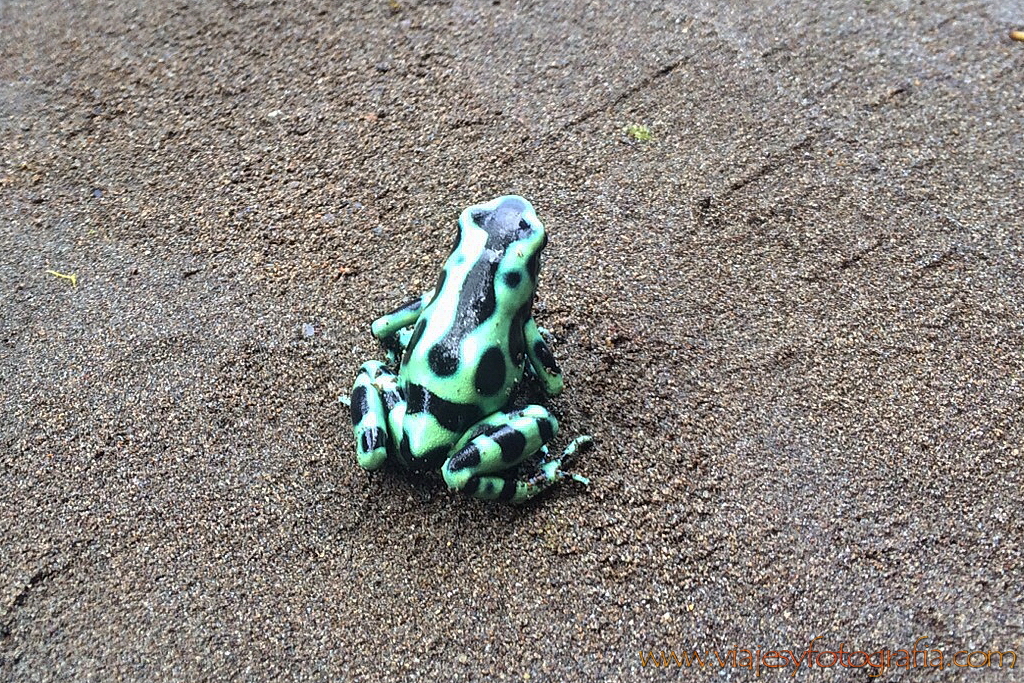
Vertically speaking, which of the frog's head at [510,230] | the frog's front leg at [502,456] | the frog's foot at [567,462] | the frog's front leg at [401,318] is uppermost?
the frog's head at [510,230]

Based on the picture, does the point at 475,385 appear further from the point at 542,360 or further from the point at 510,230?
the point at 510,230

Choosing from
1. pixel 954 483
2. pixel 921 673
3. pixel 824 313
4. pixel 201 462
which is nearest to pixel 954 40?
pixel 824 313

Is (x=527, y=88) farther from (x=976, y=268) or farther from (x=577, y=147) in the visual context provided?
(x=976, y=268)

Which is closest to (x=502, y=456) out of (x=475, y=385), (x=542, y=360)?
(x=475, y=385)

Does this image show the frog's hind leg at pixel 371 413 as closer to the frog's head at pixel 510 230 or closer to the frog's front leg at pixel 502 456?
the frog's front leg at pixel 502 456

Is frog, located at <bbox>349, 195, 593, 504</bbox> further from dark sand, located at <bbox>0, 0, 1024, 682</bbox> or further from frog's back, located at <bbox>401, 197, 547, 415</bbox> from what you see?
dark sand, located at <bbox>0, 0, 1024, 682</bbox>

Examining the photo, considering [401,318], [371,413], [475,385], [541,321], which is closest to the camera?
[475,385]

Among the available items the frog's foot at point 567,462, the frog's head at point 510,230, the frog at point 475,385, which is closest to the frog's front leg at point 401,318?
the frog at point 475,385
